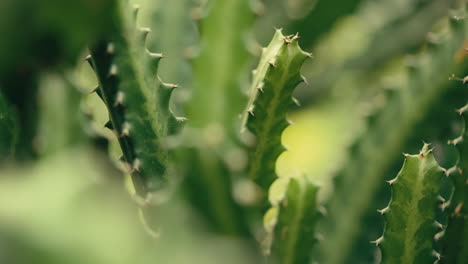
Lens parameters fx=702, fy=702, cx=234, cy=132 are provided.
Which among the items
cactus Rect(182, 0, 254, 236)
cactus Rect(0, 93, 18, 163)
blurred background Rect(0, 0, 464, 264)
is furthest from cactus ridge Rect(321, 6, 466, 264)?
cactus Rect(0, 93, 18, 163)

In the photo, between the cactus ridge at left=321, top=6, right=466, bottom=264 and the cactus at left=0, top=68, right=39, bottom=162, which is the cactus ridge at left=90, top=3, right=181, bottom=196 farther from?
the cactus ridge at left=321, top=6, right=466, bottom=264

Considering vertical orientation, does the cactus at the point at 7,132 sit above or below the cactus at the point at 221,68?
below

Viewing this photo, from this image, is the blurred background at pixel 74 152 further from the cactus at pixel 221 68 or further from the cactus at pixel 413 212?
the cactus at pixel 413 212

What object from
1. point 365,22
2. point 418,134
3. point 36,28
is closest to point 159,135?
point 36,28

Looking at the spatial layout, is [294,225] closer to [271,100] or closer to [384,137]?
[271,100]

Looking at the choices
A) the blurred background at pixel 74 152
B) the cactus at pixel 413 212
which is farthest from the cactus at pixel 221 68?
the cactus at pixel 413 212

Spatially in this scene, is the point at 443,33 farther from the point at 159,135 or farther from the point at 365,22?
the point at 365,22

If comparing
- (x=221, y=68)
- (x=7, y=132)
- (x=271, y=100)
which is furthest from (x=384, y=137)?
(x=7, y=132)
